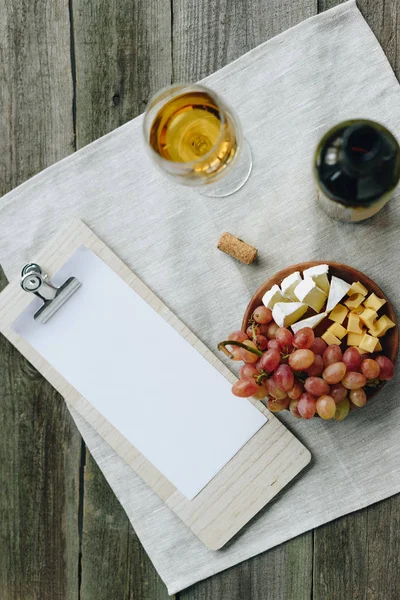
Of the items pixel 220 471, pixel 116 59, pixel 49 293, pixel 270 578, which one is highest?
pixel 116 59

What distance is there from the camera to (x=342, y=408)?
0.63 meters

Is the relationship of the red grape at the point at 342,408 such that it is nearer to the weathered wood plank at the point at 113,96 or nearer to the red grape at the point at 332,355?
the red grape at the point at 332,355

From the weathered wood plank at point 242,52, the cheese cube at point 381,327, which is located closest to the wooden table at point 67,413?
the weathered wood plank at point 242,52

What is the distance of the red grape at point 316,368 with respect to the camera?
0.61 meters

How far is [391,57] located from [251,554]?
605 mm

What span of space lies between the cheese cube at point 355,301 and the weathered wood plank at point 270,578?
29cm

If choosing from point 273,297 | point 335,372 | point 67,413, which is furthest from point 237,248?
point 67,413

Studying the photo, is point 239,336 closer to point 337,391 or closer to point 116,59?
point 337,391

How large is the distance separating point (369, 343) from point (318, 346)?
5 cm

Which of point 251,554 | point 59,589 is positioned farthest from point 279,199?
point 59,589

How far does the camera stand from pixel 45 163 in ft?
2.50

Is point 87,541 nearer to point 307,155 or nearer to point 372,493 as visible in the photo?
point 372,493

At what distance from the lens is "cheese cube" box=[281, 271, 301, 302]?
2.10ft

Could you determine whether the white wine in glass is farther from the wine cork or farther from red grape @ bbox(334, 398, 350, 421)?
red grape @ bbox(334, 398, 350, 421)
